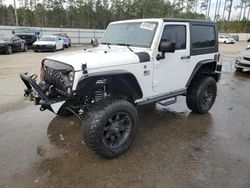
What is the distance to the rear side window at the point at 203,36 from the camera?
463 centimetres

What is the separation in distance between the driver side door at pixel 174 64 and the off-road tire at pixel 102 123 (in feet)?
2.96

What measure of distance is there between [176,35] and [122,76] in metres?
1.52

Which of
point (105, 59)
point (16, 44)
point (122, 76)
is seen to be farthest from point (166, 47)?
point (16, 44)

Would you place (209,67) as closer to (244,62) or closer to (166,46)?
(166,46)

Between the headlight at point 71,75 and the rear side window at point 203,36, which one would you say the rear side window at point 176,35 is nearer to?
the rear side window at point 203,36

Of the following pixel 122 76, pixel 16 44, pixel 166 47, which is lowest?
pixel 16 44

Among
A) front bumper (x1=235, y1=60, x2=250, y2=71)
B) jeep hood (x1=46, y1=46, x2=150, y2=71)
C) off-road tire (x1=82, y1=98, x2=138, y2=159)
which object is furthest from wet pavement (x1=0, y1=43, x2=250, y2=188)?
front bumper (x1=235, y1=60, x2=250, y2=71)

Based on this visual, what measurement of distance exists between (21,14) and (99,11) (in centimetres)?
1545

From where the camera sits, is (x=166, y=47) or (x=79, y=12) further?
(x=79, y=12)

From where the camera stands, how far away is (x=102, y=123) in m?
3.19

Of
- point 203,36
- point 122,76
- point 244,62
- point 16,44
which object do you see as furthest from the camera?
point 16,44

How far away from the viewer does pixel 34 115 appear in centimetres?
511

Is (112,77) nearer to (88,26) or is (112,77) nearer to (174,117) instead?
(174,117)

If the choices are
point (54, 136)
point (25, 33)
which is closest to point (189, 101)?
point (54, 136)
